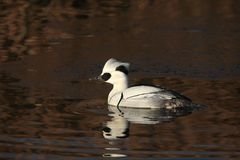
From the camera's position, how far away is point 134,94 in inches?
557

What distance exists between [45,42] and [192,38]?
3.03 metres

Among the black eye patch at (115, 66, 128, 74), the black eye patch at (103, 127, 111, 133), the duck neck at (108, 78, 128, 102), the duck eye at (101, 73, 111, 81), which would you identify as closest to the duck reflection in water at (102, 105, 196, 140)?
the black eye patch at (103, 127, 111, 133)

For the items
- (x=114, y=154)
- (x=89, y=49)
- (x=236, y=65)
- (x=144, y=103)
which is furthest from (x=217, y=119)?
(x=89, y=49)

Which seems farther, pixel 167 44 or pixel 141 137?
pixel 167 44

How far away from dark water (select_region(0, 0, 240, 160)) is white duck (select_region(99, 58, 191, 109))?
7.8 inches

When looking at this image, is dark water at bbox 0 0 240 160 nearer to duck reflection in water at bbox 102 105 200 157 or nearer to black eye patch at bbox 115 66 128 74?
duck reflection in water at bbox 102 105 200 157

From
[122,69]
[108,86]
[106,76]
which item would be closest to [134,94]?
[122,69]

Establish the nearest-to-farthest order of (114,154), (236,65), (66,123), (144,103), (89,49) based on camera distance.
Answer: (114,154), (66,123), (144,103), (236,65), (89,49)

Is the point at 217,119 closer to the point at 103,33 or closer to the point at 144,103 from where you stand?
the point at 144,103

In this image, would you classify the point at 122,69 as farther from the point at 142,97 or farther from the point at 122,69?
the point at 142,97

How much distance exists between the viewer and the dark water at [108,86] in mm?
11977

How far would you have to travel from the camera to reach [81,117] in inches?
534

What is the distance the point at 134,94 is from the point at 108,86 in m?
2.04

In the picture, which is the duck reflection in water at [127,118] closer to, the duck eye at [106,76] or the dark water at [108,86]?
the dark water at [108,86]
